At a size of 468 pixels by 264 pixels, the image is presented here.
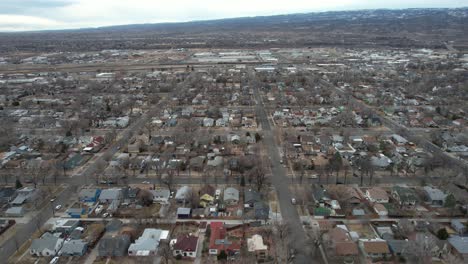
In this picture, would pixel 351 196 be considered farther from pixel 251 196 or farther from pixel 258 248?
pixel 258 248

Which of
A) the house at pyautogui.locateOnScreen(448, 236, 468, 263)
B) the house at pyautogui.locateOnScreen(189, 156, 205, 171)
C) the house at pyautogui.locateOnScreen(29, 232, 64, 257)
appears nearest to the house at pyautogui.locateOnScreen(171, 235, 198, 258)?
the house at pyautogui.locateOnScreen(29, 232, 64, 257)

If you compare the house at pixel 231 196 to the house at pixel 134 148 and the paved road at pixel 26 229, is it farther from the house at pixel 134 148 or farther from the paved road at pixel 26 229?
the house at pixel 134 148

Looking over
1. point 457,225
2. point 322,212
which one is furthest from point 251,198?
point 457,225

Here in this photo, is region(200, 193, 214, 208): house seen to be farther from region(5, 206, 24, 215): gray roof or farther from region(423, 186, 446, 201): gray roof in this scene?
region(423, 186, 446, 201): gray roof

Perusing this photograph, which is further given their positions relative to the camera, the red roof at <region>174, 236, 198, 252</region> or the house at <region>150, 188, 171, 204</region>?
the house at <region>150, 188, 171, 204</region>

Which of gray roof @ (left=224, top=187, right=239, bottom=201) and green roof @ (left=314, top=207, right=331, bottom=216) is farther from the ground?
gray roof @ (left=224, top=187, right=239, bottom=201)

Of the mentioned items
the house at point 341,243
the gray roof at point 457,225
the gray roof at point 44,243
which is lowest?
Result: the gray roof at point 457,225

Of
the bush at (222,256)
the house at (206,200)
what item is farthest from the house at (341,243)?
the house at (206,200)
